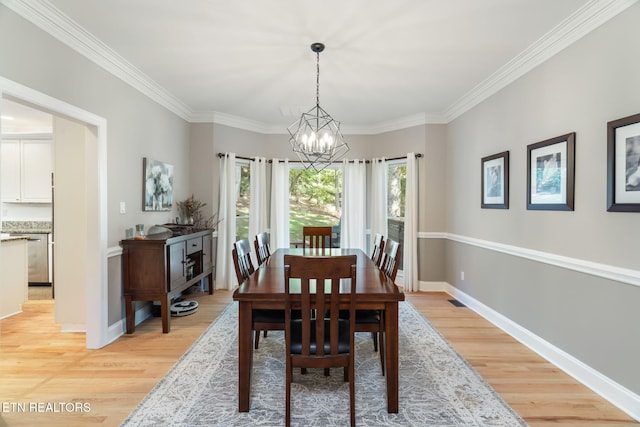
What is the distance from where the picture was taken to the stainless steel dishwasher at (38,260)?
4988 millimetres

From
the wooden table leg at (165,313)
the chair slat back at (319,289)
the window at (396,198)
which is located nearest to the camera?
the chair slat back at (319,289)

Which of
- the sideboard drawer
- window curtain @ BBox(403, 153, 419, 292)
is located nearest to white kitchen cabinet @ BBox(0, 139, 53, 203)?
the sideboard drawer

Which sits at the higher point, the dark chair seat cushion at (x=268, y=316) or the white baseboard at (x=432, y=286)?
the dark chair seat cushion at (x=268, y=316)

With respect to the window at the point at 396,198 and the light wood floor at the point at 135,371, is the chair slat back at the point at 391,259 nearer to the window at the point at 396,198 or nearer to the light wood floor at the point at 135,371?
the light wood floor at the point at 135,371

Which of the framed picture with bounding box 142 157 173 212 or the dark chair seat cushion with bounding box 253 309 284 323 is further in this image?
the framed picture with bounding box 142 157 173 212

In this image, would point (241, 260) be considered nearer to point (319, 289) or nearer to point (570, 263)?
point (319, 289)

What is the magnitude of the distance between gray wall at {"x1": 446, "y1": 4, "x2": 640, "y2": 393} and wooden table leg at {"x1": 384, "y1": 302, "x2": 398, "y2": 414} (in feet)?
4.81

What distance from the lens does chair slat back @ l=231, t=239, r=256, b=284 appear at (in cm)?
245

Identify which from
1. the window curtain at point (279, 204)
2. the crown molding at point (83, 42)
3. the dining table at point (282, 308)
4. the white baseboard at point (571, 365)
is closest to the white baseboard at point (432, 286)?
the white baseboard at point (571, 365)

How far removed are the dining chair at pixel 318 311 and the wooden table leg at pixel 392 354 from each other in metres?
0.26

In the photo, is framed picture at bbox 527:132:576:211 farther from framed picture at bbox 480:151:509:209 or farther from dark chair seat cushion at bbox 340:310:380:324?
dark chair seat cushion at bbox 340:310:380:324

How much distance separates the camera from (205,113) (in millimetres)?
5039

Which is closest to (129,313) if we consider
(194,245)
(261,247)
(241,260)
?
(194,245)

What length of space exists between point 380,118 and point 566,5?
2.99m
